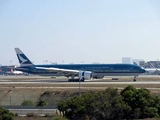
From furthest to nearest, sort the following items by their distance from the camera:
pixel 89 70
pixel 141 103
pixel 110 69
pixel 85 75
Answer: pixel 89 70, pixel 110 69, pixel 85 75, pixel 141 103

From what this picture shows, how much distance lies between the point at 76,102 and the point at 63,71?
183ft

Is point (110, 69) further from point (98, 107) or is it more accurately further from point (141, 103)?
point (98, 107)

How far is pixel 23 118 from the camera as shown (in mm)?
35688

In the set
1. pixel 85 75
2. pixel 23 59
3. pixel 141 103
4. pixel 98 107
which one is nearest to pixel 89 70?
pixel 85 75

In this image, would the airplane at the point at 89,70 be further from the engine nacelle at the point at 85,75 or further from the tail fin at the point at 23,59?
the tail fin at the point at 23,59

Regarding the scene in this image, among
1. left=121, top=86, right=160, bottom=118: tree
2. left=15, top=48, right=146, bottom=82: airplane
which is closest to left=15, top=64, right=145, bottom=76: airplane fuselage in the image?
left=15, top=48, right=146, bottom=82: airplane

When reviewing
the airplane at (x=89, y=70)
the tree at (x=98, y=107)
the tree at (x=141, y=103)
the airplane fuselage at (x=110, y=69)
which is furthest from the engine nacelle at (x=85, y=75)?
the tree at (x=98, y=107)

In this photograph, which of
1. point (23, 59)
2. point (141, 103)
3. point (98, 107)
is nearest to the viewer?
point (98, 107)

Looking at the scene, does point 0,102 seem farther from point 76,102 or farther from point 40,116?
point 76,102

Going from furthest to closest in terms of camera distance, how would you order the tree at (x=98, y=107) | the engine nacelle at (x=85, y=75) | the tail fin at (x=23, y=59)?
the tail fin at (x=23, y=59), the engine nacelle at (x=85, y=75), the tree at (x=98, y=107)

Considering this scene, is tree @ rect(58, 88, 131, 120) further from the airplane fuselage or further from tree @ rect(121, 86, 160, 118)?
the airplane fuselage

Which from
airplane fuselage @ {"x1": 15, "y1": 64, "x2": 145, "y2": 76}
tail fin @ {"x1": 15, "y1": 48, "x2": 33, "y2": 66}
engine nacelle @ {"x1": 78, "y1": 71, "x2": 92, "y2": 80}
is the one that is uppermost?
tail fin @ {"x1": 15, "y1": 48, "x2": 33, "y2": 66}

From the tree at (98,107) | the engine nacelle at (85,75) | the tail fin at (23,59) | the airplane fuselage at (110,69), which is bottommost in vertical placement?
the tree at (98,107)

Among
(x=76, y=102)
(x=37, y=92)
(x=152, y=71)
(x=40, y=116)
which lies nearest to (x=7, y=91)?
(x=37, y=92)
